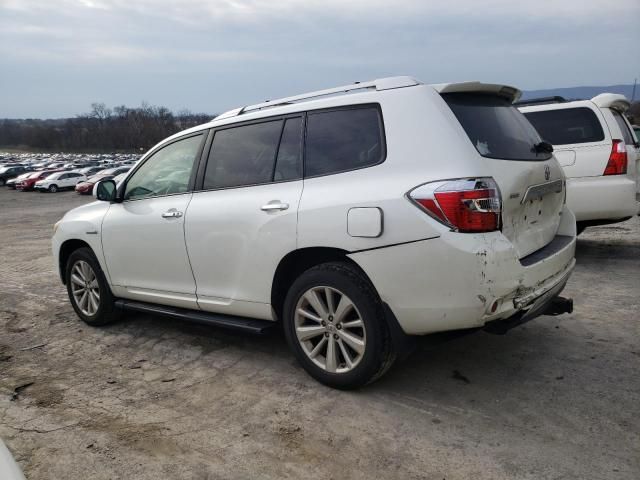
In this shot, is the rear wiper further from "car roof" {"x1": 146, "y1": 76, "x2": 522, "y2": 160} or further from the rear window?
"car roof" {"x1": 146, "y1": 76, "x2": 522, "y2": 160}

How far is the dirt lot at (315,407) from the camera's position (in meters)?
2.67

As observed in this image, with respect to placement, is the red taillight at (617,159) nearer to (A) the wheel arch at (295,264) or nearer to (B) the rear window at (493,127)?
(B) the rear window at (493,127)

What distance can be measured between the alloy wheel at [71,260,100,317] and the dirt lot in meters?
0.31

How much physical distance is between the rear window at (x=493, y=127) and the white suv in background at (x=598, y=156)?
3167mm

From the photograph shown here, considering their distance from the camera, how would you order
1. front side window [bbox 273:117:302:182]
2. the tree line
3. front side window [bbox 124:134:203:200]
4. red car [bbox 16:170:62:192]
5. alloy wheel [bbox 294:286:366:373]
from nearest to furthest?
alloy wheel [bbox 294:286:366:373] → front side window [bbox 273:117:302:182] → front side window [bbox 124:134:203:200] → red car [bbox 16:170:62:192] → the tree line

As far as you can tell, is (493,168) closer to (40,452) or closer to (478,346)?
(478,346)

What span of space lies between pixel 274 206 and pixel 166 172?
4.63ft

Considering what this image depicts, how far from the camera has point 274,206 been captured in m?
3.49

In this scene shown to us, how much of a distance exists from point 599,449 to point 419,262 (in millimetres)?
1271

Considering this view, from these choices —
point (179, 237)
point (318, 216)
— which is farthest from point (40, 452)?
point (318, 216)

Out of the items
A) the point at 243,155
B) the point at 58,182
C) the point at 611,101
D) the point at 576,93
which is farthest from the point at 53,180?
the point at 576,93

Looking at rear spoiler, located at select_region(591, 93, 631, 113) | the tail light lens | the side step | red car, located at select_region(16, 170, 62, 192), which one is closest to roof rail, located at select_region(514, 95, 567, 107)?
rear spoiler, located at select_region(591, 93, 631, 113)

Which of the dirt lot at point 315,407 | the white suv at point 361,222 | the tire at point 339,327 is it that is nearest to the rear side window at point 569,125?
the dirt lot at point 315,407

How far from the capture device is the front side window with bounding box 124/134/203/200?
14.0ft
